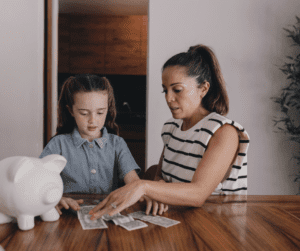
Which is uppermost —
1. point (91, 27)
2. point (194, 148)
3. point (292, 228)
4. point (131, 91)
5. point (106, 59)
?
point (91, 27)

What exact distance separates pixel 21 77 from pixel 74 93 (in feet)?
5.07

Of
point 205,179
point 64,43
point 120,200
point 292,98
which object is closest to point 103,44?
point 64,43

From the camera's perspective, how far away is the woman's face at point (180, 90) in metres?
1.24

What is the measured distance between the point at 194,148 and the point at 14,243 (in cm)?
80

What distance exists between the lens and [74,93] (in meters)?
1.28

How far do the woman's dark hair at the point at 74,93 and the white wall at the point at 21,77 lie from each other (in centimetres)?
133

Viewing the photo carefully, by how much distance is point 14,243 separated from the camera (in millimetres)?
657

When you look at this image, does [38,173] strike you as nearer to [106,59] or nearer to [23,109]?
[23,109]

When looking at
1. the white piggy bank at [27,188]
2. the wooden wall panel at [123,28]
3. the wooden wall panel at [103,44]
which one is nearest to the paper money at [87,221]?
the white piggy bank at [27,188]

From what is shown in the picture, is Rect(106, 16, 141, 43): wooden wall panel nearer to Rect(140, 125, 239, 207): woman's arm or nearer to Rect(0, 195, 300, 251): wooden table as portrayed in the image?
Rect(140, 125, 239, 207): woman's arm

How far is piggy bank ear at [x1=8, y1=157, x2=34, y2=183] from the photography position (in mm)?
683

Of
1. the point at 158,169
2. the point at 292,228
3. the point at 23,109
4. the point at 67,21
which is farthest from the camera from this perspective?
the point at 67,21

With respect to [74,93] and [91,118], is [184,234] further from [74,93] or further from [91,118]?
[74,93]

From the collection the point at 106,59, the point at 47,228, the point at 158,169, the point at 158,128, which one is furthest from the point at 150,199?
the point at 106,59
